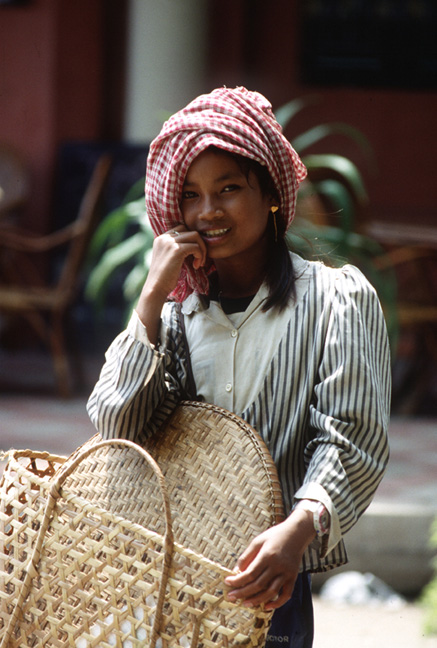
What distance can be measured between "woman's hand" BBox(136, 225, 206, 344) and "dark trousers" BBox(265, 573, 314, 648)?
0.48 metres

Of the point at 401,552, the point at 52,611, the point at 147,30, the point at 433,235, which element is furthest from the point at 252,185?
the point at 147,30

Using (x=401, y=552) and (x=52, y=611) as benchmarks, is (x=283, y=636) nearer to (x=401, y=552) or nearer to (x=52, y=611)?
(x=52, y=611)

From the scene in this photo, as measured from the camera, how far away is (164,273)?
5.30 ft

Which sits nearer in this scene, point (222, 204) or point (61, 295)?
point (222, 204)

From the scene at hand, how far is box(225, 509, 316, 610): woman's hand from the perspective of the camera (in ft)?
4.28

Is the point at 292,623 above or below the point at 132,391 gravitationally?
below

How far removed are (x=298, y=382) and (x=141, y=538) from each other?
36 cm

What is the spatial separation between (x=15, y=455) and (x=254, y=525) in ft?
1.36

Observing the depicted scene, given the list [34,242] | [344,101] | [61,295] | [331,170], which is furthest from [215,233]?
[344,101]

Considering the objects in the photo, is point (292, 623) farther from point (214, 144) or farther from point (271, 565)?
point (214, 144)

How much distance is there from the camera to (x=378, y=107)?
6234 millimetres

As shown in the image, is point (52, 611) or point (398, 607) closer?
point (52, 611)

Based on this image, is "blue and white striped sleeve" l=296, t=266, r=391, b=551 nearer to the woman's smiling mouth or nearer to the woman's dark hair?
the woman's dark hair

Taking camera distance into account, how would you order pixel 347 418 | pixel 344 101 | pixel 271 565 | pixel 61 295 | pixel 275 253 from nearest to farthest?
pixel 271 565, pixel 347 418, pixel 275 253, pixel 61 295, pixel 344 101
